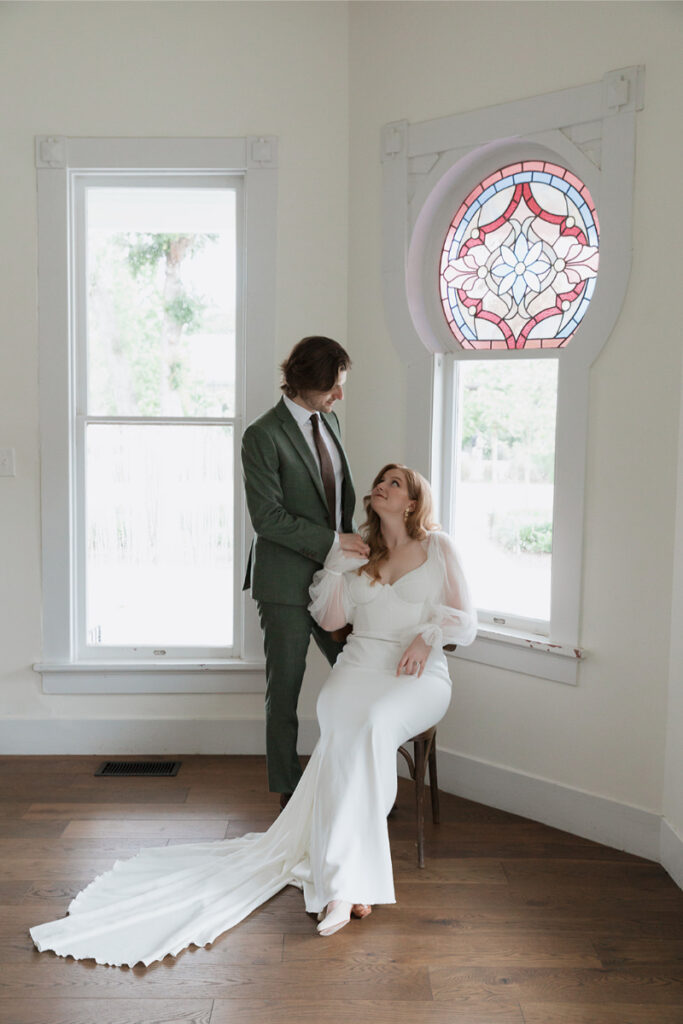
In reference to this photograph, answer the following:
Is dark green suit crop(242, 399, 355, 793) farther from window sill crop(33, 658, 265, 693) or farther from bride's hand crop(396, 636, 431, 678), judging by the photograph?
window sill crop(33, 658, 265, 693)

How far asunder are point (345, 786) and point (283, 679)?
2.33ft

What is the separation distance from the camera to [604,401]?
10.2 feet

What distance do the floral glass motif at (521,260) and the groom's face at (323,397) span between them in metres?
0.70

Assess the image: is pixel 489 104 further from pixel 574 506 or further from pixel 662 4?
pixel 574 506

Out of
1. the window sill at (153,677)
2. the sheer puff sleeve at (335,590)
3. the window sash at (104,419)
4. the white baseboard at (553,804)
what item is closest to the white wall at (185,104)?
the window sash at (104,419)

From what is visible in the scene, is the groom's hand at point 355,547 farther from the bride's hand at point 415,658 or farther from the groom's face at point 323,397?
the groom's face at point 323,397

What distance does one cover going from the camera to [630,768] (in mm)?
3107

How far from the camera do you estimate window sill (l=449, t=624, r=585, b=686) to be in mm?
3240

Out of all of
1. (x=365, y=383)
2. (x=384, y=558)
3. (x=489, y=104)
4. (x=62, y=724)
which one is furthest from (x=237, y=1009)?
(x=489, y=104)

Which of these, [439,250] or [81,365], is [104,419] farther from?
[439,250]

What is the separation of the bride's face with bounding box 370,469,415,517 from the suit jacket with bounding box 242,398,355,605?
209 millimetres

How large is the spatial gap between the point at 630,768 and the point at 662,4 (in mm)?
2405

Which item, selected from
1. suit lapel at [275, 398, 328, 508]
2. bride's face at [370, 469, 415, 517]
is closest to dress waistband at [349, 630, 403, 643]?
bride's face at [370, 469, 415, 517]

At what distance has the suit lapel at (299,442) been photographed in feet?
10.6
